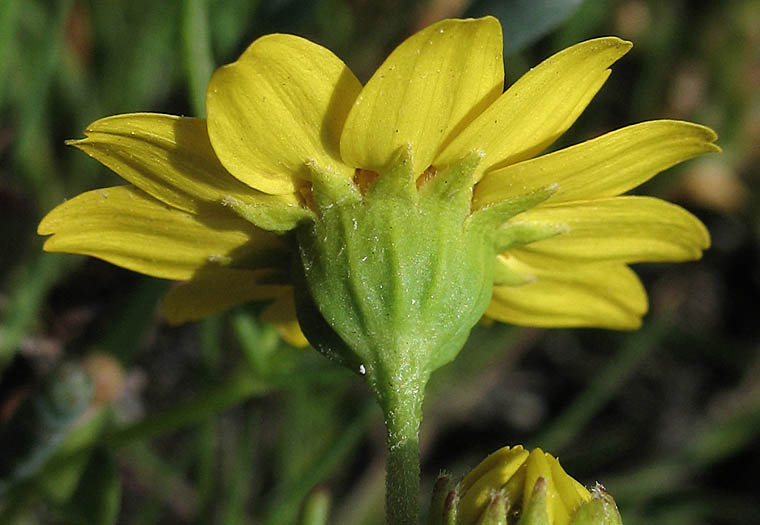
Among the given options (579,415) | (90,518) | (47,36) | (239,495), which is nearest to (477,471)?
(90,518)

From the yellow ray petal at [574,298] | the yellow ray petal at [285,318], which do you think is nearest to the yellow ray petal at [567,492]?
the yellow ray petal at [574,298]

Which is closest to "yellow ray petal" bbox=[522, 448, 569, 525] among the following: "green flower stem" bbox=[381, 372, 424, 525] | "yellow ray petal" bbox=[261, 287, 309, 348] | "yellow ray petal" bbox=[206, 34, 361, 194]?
"green flower stem" bbox=[381, 372, 424, 525]

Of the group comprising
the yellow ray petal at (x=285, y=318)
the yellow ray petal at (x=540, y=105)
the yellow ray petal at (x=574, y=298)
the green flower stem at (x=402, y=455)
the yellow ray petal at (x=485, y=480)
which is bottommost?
the yellow ray petal at (x=574, y=298)

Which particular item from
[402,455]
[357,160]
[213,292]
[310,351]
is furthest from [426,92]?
[310,351]

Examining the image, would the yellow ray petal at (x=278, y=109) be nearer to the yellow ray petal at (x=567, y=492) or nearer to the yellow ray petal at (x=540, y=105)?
the yellow ray petal at (x=540, y=105)

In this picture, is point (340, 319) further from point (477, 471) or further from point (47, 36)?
point (47, 36)

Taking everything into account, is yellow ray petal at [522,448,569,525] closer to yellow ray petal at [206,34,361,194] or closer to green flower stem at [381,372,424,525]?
green flower stem at [381,372,424,525]
